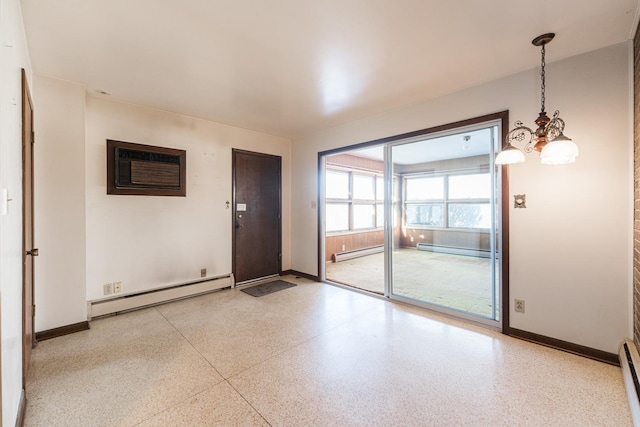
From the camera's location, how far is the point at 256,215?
475cm

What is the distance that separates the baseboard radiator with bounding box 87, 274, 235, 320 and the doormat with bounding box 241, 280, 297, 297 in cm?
37

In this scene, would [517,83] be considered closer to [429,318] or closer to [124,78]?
[429,318]

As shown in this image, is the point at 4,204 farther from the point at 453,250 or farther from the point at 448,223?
the point at 453,250

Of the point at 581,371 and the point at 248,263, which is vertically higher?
the point at 248,263

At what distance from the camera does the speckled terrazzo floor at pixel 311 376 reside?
171cm

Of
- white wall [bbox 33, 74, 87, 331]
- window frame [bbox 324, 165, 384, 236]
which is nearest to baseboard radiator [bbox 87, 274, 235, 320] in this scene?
white wall [bbox 33, 74, 87, 331]

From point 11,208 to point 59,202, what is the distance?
158 cm

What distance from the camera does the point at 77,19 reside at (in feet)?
6.41

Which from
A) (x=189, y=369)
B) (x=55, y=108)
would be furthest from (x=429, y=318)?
(x=55, y=108)

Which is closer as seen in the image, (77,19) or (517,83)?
(77,19)

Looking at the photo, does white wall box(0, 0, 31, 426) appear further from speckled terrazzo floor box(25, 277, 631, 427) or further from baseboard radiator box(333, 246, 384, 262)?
baseboard radiator box(333, 246, 384, 262)

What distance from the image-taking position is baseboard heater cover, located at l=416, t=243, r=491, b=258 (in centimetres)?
321

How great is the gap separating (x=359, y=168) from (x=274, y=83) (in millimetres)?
4468

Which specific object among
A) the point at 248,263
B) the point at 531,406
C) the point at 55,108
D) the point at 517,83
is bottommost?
the point at 531,406
